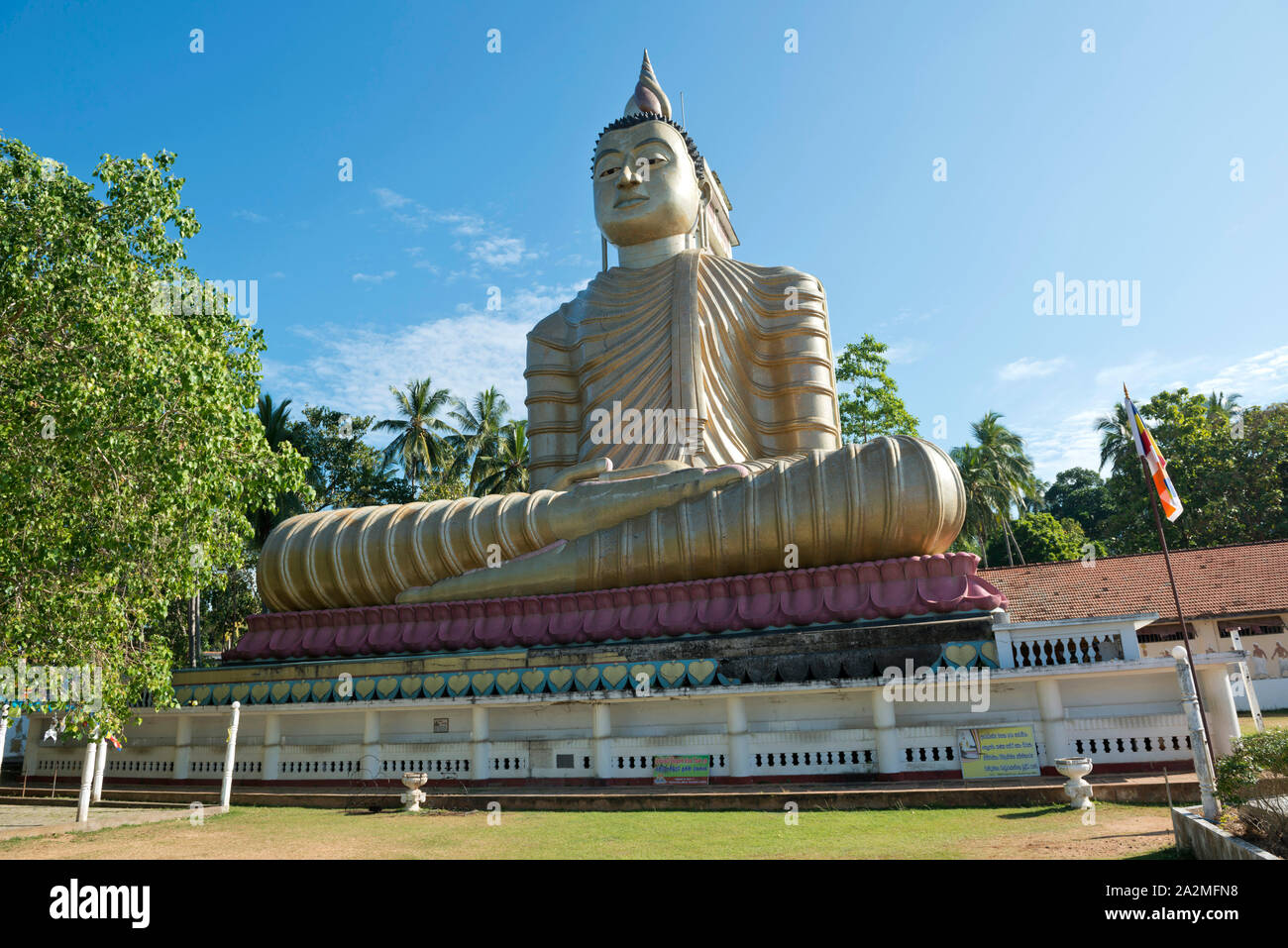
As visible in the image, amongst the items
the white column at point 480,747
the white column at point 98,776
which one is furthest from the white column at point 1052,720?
the white column at point 98,776

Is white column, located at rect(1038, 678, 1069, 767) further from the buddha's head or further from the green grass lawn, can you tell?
the buddha's head

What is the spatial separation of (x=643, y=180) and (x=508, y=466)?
15.0 m

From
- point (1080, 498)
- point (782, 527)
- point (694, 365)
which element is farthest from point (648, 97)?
point (1080, 498)

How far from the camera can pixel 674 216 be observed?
64.3 feet

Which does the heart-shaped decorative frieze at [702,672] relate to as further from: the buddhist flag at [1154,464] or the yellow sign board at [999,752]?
the buddhist flag at [1154,464]

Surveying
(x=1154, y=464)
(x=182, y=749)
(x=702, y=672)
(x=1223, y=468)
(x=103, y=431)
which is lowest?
(x=182, y=749)

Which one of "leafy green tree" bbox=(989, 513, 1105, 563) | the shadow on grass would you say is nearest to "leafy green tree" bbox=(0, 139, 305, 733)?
the shadow on grass

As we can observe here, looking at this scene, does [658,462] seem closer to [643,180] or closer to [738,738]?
[738,738]

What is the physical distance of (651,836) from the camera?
815 cm

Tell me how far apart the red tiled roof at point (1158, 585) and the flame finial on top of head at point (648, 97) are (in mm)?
13786

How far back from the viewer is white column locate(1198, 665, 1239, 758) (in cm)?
948

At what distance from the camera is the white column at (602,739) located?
1191 centimetres
